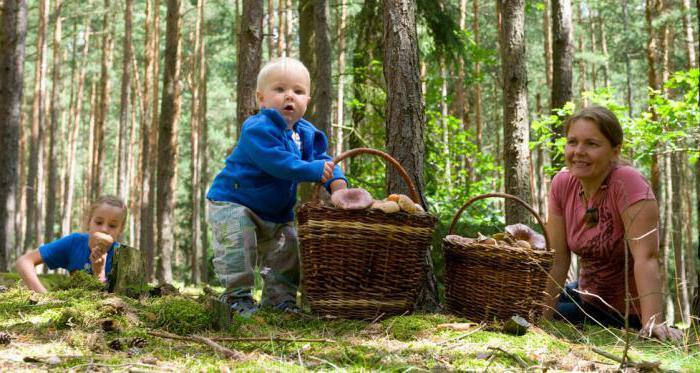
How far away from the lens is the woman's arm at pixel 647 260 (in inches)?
134

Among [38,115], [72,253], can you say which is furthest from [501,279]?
[38,115]

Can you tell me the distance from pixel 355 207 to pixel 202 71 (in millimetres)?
24107

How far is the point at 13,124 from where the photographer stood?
9.20 metres

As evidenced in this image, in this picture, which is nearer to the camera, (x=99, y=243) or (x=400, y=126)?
(x=400, y=126)

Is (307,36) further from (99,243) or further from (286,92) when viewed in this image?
(286,92)

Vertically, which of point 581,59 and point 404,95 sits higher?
point 581,59

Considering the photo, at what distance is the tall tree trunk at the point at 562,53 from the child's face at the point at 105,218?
529cm

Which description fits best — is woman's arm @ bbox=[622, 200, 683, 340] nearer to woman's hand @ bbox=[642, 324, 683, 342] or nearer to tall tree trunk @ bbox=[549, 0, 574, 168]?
woman's hand @ bbox=[642, 324, 683, 342]

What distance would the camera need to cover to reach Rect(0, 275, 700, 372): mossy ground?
233cm

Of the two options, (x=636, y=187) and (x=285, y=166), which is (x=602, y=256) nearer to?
(x=636, y=187)

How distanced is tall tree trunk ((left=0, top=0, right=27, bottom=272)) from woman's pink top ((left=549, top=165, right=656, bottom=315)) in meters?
7.95

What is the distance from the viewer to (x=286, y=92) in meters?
3.65

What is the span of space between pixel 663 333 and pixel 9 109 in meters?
9.04

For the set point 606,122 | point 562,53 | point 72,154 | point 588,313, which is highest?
point 562,53
